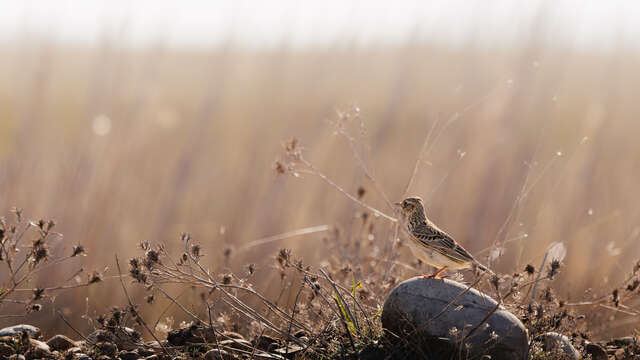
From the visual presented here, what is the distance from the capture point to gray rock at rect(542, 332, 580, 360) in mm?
2873

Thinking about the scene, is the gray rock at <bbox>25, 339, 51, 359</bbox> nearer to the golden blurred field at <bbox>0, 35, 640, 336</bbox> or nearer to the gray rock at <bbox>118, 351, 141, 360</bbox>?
the gray rock at <bbox>118, 351, 141, 360</bbox>

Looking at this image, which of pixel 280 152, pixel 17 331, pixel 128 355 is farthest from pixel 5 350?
pixel 280 152

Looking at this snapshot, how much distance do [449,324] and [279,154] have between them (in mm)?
2355

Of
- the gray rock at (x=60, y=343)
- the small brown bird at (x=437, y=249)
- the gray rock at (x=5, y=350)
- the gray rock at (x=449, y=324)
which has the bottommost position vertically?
the gray rock at (x=60, y=343)

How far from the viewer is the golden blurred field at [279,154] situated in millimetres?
4125

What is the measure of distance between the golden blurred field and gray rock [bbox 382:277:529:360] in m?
1.30

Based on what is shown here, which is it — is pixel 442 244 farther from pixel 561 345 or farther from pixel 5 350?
pixel 5 350

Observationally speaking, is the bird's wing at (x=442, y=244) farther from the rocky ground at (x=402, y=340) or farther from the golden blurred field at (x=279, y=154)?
the golden blurred field at (x=279, y=154)

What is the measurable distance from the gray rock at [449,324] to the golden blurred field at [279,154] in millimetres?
1300

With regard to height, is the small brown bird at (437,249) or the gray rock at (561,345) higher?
the small brown bird at (437,249)

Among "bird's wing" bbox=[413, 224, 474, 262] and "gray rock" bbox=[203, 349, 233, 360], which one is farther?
"bird's wing" bbox=[413, 224, 474, 262]

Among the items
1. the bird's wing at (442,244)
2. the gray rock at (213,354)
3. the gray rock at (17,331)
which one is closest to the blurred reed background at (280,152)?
the gray rock at (17,331)

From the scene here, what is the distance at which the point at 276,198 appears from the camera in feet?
15.0

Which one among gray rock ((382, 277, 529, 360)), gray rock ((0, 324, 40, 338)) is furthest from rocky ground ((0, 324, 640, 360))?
gray rock ((382, 277, 529, 360))
